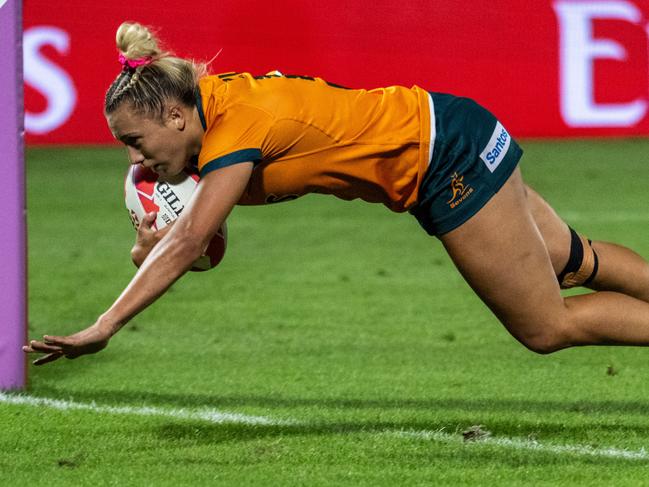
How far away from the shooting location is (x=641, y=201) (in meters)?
13.9

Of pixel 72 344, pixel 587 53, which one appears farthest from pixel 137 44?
pixel 587 53

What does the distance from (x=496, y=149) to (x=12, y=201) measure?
2365 millimetres

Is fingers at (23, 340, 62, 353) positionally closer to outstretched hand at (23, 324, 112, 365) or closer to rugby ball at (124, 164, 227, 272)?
outstretched hand at (23, 324, 112, 365)

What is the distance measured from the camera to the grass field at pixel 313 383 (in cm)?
529

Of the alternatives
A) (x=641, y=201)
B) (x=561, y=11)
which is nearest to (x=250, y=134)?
(x=641, y=201)

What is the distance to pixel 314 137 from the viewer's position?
5.28m

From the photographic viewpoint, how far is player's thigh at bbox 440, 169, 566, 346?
5.41 metres

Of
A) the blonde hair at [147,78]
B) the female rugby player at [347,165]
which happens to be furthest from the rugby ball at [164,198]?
the blonde hair at [147,78]

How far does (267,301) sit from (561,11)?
690 centimetres

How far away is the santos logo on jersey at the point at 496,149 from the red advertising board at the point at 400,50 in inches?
354

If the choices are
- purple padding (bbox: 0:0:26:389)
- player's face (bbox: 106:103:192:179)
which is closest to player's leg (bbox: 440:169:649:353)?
player's face (bbox: 106:103:192:179)

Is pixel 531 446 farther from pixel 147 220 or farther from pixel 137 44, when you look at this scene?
pixel 137 44

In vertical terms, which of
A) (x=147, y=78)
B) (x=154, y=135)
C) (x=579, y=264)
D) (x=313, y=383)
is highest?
(x=147, y=78)

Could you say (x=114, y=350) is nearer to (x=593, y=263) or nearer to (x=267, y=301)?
(x=267, y=301)
